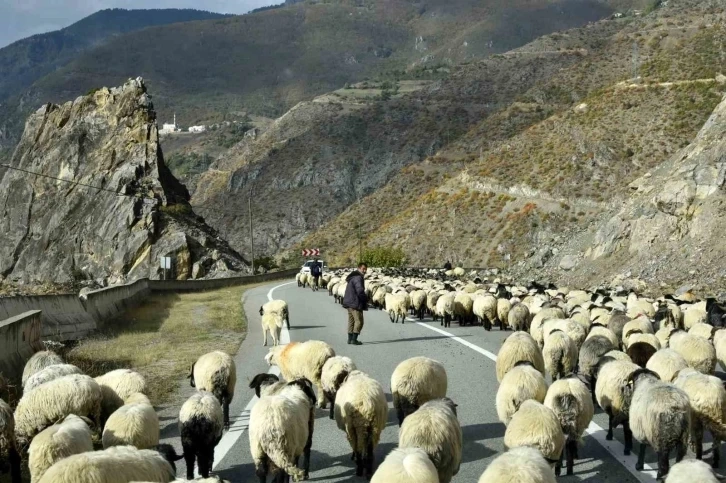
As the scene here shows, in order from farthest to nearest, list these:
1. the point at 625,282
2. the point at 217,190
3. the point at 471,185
→ 1. the point at 217,190
2. the point at 471,185
3. the point at 625,282

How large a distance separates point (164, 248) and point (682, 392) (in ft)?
185

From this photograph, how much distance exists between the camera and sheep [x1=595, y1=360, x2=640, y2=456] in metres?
8.84

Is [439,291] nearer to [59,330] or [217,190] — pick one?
[59,330]

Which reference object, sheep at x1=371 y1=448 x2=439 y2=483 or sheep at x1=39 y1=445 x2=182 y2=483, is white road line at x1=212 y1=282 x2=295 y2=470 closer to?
sheep at x1=39 y1=445 x2=182 y2=483

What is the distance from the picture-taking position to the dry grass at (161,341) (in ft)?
44.5

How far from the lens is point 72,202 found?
6738 centimetres

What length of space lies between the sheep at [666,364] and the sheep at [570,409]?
1730 millimetres

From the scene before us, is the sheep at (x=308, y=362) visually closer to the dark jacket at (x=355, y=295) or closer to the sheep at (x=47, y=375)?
the sheep at (x=47, y=375)

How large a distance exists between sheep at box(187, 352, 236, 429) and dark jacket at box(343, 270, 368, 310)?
6672mm

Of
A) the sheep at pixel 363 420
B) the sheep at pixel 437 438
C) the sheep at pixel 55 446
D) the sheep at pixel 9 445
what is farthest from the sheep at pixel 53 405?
the sheep at pixel 437 438

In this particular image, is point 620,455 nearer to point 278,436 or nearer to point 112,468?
point 278,436

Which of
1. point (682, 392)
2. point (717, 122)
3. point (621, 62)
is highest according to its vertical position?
point (621, 62)

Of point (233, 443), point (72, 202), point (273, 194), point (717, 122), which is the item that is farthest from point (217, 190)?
point (233, 443)

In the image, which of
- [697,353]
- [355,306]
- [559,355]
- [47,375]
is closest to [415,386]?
[559,355]
